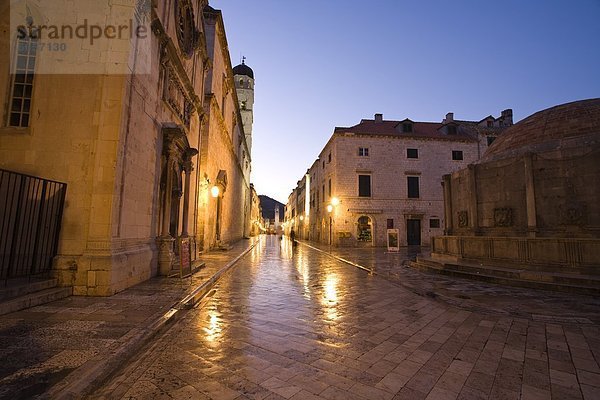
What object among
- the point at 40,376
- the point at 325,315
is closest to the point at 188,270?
the point at 325,315

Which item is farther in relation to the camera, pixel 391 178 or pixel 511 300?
pixel 391 178

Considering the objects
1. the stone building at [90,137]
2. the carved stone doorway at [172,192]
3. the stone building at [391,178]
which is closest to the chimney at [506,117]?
the stone building at [391,178]

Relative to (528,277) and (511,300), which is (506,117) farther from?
(511,300)

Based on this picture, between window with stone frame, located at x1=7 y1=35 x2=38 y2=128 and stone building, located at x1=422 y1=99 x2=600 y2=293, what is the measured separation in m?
13.6

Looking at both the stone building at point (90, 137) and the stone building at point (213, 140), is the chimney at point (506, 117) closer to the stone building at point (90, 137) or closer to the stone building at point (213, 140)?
the stone building at point (213, 140)

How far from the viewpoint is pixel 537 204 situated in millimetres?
9906

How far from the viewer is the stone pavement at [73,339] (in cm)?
275

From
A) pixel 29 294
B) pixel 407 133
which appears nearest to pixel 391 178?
pixel 407 133

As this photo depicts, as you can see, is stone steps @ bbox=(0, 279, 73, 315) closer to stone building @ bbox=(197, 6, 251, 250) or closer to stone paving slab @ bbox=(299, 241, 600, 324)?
stone paving slab @ bbox=(299, 241, 600, 324)

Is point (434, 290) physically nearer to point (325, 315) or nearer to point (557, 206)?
point (325, 315)

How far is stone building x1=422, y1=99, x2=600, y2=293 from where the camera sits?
868cm

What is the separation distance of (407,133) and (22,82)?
104 feet

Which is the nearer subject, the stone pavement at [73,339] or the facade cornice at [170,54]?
the stone pavement at [73,339]

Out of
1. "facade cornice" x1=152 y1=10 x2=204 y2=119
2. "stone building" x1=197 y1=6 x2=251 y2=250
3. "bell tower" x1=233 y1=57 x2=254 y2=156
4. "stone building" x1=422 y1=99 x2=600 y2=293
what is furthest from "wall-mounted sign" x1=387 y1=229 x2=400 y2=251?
"bell tower" x1=233 y1=57 x2=254 y2=156
